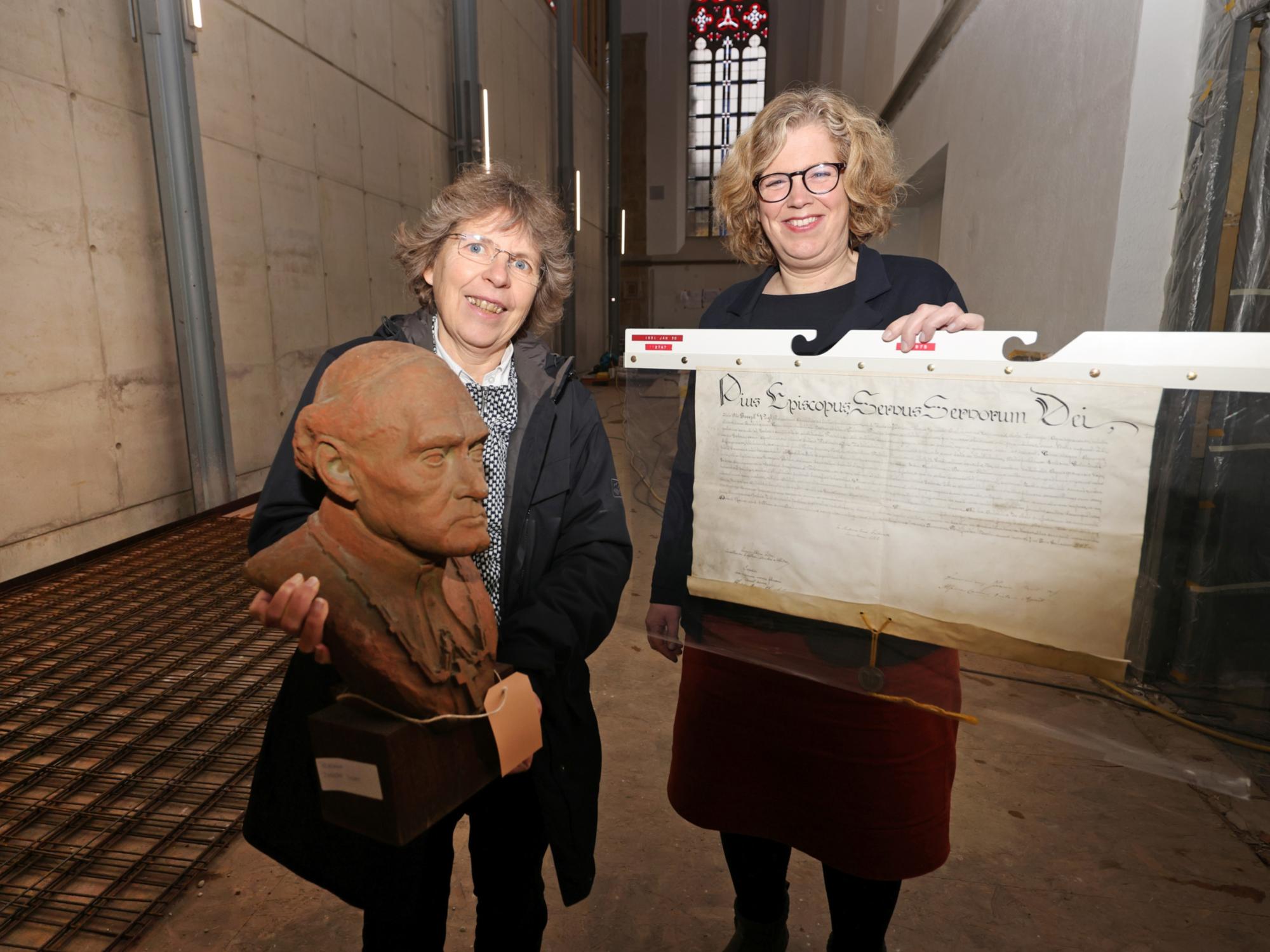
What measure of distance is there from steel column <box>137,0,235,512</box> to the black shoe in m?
4.23

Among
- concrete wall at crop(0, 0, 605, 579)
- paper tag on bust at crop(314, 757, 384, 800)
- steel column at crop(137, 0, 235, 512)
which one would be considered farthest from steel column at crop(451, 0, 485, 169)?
paper tag on bust at crop(314, 757, 384, 800)

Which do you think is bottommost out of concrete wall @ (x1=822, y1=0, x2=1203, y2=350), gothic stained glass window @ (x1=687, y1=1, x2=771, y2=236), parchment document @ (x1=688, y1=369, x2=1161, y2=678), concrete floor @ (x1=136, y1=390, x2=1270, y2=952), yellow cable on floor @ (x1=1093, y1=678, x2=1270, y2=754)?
concrete floor @ (x1=136, y1=390, x2=1270, y2=952)

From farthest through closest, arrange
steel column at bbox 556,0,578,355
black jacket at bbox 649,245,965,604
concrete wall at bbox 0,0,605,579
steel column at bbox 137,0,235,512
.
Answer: steel column at bbox 556,0,578,355 → steel column at bbox 137,0,235,512 → concrete wall at bbox 0,0,605,579 → black jacket at bbox 649,245,965,604

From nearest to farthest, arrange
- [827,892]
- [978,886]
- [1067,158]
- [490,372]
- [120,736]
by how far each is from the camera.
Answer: [490,372] → [827,892] → [978,886] → [120,736] → [1067,158]

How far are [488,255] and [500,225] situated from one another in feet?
0.21

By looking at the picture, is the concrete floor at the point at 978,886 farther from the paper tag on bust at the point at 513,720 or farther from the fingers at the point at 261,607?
the fingers at the point at 261,607

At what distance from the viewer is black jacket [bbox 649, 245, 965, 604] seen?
1.16 m

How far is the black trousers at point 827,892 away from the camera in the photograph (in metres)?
1.39

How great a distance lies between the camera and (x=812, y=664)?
3.80ft

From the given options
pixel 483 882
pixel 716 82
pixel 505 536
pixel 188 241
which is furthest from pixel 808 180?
pixel 716 82

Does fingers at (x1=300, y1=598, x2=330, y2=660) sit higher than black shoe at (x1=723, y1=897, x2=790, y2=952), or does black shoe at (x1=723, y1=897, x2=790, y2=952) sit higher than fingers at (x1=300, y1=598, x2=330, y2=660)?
fingers at (x1=300, y1=598, x2=330, y2=660)

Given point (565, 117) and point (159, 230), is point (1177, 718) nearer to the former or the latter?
point (159, 230)

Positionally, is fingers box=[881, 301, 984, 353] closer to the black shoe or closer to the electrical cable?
the electrical cable

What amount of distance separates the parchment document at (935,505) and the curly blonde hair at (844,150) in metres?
0.47
